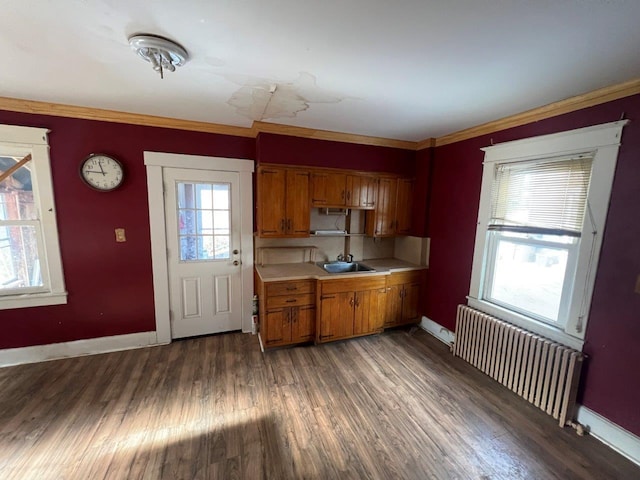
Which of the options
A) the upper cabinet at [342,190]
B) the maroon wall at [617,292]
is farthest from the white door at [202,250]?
the maroon wall at [617,292]

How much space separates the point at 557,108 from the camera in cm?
204

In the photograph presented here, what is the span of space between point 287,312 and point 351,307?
0.76 metres

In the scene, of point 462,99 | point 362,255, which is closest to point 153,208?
point 362,255

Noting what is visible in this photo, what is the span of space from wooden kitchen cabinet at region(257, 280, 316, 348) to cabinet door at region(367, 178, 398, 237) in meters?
1.15

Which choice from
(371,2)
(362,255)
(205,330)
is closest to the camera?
(371,2)

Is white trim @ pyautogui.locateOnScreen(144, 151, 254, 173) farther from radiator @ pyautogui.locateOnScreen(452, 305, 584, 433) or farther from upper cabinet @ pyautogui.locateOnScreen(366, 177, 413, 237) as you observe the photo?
radiator @ pyautogui.locateOnScreen(452, 305, 584, 433)

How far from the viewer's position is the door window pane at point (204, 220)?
115 inches

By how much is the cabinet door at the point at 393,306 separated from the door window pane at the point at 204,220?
2.08m

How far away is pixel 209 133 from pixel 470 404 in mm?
3625

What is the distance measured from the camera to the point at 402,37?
1.30 m

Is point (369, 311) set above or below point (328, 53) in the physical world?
below

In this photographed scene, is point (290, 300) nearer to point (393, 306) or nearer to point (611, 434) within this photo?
point (393, 306)

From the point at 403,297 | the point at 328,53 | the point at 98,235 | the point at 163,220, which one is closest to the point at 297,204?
the point at 163,220

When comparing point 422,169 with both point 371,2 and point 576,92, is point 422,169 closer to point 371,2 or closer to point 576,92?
point 576,92
